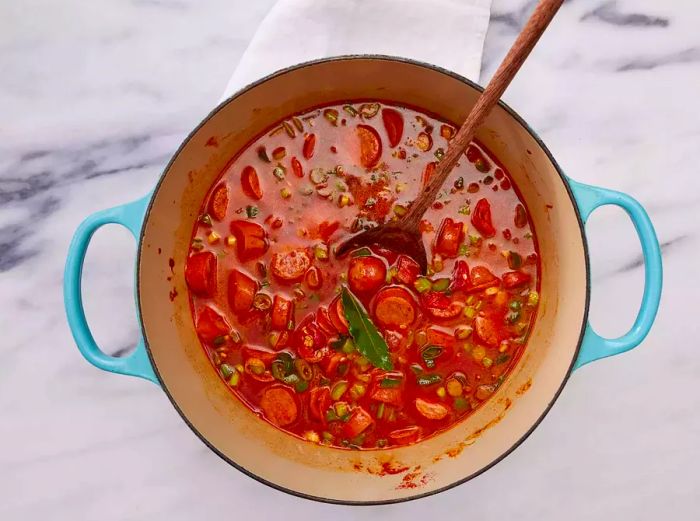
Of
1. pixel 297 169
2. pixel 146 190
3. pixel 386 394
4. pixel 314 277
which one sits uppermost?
pixel 146 190

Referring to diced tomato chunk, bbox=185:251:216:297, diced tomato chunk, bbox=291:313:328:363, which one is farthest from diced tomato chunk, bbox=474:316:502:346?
diced tomato chunk, bbox=185:251:216:297

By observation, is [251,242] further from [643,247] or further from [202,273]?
[643,247]

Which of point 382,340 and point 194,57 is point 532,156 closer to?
point 382,340

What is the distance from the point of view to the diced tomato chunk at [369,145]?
2131mm

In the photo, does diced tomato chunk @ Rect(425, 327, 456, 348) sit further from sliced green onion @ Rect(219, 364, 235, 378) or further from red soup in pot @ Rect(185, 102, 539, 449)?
sliced green onion @ Rect(219, 364, 235, 378)

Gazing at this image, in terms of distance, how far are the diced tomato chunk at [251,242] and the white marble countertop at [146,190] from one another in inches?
15.5

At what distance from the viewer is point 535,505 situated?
2361 millimetres

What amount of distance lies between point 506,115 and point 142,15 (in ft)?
4.01

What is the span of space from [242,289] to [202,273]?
14 centimetres

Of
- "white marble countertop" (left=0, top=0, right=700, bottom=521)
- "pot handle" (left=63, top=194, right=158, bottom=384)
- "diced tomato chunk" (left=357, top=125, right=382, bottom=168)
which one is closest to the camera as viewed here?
"pot handle" (left=63, top=194, right=158, bottom=384)

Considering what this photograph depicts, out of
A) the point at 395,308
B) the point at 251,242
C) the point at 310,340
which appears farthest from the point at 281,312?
the point at 395,308

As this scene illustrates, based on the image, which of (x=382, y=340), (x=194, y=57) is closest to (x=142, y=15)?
(x=194, y=57)

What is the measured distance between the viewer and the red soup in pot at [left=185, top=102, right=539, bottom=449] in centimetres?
214

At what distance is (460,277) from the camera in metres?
2.16
